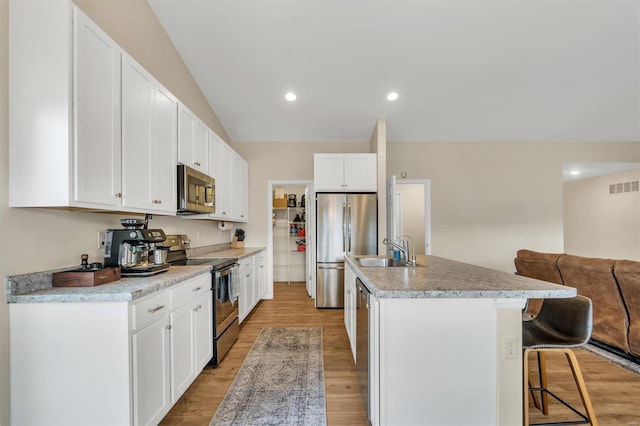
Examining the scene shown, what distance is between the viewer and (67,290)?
1.46 metres

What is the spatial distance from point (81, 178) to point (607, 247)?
8962 mm

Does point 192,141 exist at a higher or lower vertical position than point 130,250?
higher

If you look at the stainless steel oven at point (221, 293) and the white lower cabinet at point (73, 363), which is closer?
the white lower cabinet at point (73, 363)

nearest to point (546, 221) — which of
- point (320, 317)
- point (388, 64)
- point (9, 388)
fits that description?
point (388, 64)

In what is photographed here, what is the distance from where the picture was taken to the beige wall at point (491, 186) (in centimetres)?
491

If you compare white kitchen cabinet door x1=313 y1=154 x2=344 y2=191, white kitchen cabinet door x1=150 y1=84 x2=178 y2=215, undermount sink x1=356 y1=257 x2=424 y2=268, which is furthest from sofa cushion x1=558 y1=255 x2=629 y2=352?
white kitchen cabinet door x1=150 y1=84 x2=178 y2=215

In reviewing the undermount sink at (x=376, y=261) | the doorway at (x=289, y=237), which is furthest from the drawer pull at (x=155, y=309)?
the doorway at (x=289, y=237)

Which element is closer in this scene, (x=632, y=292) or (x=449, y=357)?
(x=449, y=357)

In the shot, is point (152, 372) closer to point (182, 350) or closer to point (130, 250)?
point (182, 350)

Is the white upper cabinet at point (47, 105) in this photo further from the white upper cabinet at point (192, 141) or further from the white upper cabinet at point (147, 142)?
the white upper cabinet at point (192, 141)

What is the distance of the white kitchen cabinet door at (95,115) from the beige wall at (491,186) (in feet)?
14.6

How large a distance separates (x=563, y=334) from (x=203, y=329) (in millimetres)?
2532

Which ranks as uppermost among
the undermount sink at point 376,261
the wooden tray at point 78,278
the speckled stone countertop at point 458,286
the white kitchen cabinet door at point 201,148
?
the white kitchen cabinet door at point 201,148

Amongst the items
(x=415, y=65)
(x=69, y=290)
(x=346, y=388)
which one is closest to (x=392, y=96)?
(x=415, y=65)
